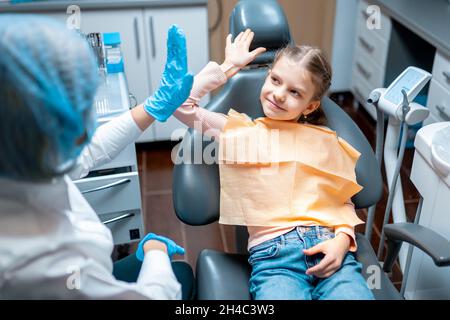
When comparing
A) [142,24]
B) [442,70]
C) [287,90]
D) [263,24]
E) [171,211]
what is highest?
[263,24]

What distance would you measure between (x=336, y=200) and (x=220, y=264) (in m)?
0.38

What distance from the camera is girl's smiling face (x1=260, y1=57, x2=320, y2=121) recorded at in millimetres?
1317

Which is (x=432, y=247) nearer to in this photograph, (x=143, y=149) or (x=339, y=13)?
(x=143, y=149)

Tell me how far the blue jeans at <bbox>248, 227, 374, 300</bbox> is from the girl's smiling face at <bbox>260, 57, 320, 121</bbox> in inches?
13.1

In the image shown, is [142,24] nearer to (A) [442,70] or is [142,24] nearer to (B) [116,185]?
(B) [116,185]

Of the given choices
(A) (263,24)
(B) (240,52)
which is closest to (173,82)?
(B) (240,52)

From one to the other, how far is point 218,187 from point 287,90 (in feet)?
1.12

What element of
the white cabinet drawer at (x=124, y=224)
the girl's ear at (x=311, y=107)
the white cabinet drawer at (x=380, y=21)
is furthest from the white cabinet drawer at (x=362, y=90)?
the white cabinet drawer at (x=124, y=224)

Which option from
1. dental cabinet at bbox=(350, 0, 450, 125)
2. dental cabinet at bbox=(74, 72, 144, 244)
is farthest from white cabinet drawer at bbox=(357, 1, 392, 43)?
dental cabinet at bbox=(74, 72, 144, 244)

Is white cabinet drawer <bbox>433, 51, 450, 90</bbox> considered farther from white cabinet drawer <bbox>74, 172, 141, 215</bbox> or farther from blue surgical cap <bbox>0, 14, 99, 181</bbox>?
blue surgical cap <bbox>0, 14, 99, 181</bbox>

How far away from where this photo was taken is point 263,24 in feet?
4.83

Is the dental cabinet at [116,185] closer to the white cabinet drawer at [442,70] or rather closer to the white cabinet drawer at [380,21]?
the white cabinet drawer at [442,70]
